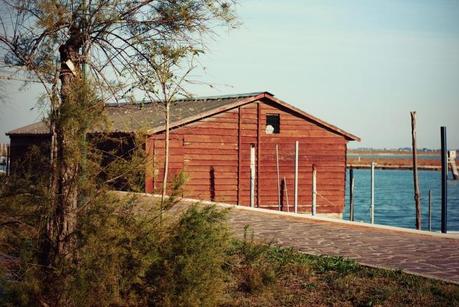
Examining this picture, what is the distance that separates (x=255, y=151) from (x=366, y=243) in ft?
45.7

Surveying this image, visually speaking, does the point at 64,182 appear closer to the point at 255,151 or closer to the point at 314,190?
the point at 255,151

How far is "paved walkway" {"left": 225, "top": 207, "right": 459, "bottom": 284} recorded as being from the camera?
352 inches

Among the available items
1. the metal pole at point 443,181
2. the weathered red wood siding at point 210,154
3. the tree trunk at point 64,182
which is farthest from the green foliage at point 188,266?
the weathered red wood siding at point 210,154

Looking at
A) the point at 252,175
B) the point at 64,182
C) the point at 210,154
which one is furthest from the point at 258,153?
the point at 64,182

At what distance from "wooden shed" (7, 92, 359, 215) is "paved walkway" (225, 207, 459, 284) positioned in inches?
328

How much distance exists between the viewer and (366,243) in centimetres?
1101

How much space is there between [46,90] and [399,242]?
7.45m

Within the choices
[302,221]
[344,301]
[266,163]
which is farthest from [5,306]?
[266,163]

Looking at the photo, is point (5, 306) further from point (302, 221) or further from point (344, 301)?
point (302, 221)

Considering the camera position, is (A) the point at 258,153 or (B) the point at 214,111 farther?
(A) the point at 258,153

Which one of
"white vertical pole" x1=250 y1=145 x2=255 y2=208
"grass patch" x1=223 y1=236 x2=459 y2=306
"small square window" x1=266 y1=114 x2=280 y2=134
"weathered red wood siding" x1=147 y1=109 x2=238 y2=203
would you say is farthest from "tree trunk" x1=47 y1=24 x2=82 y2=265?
"small square window" x1=266 y1=114 x2=280 y2=134

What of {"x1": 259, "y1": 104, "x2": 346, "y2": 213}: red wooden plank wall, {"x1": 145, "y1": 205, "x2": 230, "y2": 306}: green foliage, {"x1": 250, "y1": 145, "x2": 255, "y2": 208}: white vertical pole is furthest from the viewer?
{"x1": 259, "y1": 104, "x2": 346, "y2": 213}: red wooden plank wall

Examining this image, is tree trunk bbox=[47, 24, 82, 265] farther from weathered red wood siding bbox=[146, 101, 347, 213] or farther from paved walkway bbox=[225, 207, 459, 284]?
weathered red wood siding bbox=[146, 101, 347, 213]

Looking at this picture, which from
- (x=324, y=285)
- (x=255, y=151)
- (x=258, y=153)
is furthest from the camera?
(x=255, y=151)
